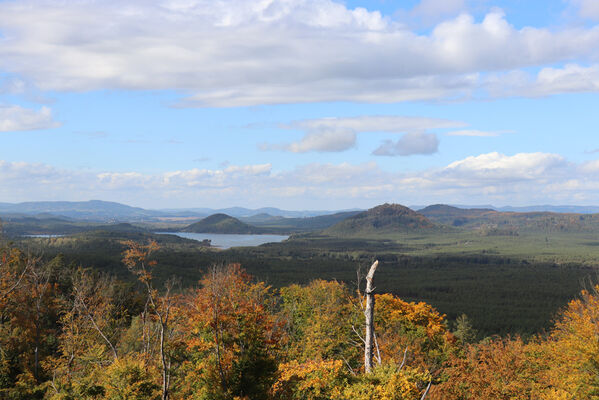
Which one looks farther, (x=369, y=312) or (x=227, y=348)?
(x=227, y=348)

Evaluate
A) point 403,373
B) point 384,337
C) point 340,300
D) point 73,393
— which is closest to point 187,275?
point 340,300

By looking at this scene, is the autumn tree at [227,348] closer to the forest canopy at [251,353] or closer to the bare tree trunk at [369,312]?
the forest canopy at [251,353]

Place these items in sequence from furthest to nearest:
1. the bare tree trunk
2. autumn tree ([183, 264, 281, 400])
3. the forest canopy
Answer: autumn tree ([183, 264, 281, 400]) → the forest canopy → the bare tree trunk

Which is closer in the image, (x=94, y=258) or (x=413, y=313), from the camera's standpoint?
(x=413, y=313)

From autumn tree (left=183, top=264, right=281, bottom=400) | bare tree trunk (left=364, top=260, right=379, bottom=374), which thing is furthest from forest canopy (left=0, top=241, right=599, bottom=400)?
bare tree trunk (left=364, top=260, right=379, bottom=374)

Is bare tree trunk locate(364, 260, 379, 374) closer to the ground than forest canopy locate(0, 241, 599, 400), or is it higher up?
higher up

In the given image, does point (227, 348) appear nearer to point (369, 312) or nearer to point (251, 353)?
point (251, 353)

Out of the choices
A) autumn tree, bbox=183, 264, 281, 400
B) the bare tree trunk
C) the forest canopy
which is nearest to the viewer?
the bare tree trunk

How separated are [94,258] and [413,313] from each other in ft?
517

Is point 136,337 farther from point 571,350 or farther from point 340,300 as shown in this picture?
point 571,350

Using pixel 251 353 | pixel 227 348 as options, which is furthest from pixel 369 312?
pixel 227 348

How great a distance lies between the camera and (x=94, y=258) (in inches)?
7318

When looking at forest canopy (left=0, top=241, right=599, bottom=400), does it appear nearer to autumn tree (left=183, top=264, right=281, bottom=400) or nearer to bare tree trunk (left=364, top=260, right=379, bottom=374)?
autumn tree (left=183, top=264, right=281, bottom=400)

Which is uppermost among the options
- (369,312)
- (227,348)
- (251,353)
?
(369,312)
